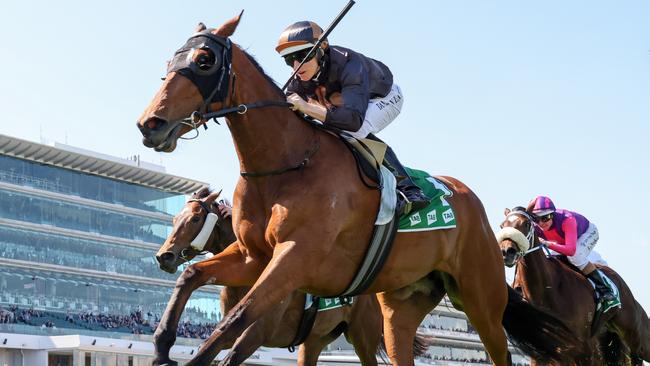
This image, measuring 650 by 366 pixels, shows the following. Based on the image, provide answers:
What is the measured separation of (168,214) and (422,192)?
286 feet

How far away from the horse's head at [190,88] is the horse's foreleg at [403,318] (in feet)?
9.00

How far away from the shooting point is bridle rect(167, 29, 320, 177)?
6176mm

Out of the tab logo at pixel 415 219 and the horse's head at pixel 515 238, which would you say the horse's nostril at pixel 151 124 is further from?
the horse's head at pixel 515 238

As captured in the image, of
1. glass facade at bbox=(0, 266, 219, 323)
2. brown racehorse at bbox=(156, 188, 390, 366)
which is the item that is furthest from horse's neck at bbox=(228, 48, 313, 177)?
glass facade at bbox=(0, 266, 219, 323)

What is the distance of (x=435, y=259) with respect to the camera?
7.54m

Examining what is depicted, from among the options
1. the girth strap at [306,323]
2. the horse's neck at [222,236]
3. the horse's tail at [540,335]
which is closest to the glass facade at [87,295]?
the horse's neck at [222,236]

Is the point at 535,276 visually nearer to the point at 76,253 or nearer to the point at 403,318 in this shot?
the point at 403,318

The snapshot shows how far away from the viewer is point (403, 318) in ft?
26.9

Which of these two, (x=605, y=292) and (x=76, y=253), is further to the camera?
(x=76, y=253)

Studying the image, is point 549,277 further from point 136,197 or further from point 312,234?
point 136,197

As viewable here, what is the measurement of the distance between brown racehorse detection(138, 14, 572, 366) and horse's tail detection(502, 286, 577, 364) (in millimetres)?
1872

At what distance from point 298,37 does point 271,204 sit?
1.35 m

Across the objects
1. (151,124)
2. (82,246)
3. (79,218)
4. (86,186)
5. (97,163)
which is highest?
(97,163)

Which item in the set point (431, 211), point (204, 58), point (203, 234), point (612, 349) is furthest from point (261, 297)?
point (612, 349)
